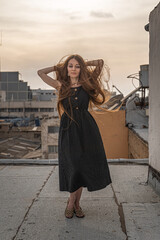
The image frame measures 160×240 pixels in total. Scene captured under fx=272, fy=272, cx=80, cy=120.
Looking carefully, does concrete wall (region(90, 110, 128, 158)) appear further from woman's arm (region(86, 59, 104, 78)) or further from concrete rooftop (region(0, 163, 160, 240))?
woman's arm (region(86, 59, 104, 78))

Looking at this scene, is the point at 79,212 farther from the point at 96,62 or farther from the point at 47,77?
the point at 96,62

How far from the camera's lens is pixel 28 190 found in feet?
12.4

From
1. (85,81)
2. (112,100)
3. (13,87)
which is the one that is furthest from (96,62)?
(13,87)

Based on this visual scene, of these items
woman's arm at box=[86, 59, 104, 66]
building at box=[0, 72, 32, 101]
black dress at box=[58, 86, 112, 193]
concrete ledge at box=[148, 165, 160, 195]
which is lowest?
concrete ledge at box=[148, 165, 160, 195]

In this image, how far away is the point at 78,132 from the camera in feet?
9.72

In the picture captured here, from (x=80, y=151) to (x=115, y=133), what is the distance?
29.2ft

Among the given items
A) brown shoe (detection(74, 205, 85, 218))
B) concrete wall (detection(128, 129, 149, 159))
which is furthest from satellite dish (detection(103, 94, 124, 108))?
brown shoe (detection(74, 205, 85, 218))

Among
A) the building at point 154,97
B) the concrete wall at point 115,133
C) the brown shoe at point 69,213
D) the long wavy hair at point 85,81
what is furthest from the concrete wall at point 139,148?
the brown shoe at point 69,213

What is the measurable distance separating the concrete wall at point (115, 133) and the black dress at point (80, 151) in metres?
8.55

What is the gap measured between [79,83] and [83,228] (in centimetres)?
153

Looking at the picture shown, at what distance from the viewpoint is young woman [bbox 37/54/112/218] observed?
9.56 feet

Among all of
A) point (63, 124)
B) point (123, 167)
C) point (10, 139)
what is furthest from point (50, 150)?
point (63, 124)

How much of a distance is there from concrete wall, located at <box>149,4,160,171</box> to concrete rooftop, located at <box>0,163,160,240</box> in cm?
54

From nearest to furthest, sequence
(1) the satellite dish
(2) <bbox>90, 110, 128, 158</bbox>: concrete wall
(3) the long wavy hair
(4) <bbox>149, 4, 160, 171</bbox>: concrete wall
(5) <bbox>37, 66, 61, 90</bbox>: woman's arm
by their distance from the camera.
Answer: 1. (3) the long wavy hair
2. (5) <bbox>37, 66, 61, 90</bbox>: woman's arm
3. (4) <bbox>149, 4, 160, 171</bbox>: concrete wall
4. (1) the satellite dish
5. (2) <bbox>90, 110, 128, 158</bbox>: concrete wall
